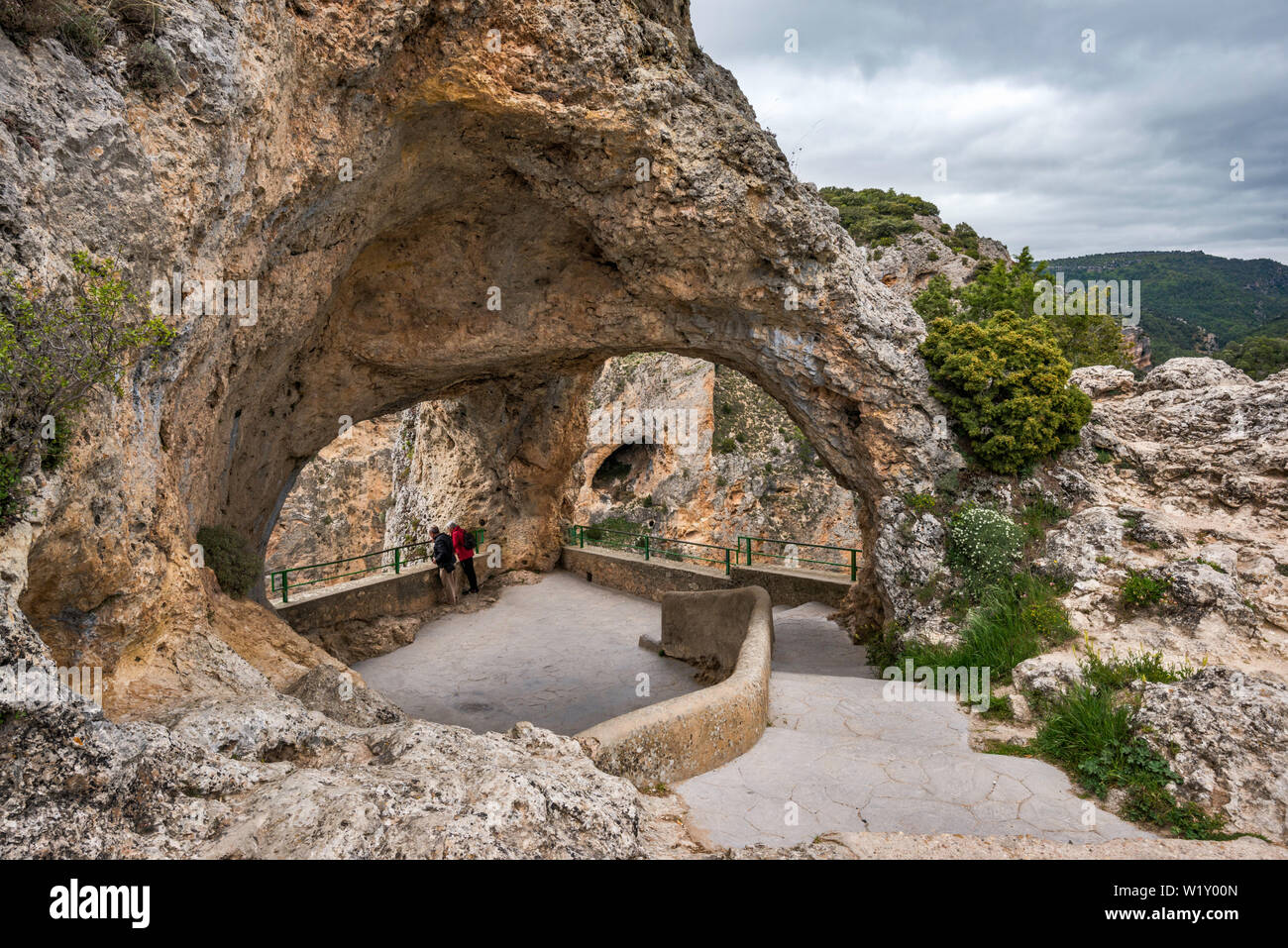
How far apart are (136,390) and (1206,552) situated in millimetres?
9857

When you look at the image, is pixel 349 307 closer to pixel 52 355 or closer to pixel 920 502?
pixel 52 355

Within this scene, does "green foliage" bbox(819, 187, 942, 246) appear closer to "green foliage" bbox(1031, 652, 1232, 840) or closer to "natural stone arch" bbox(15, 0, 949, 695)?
"natural stone arch" bbox(15, 0, 949, 695)

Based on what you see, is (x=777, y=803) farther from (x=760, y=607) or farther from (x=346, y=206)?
(x=346, y=206)

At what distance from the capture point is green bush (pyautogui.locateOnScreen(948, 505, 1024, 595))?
8.90 meters

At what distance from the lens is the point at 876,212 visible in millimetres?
46125

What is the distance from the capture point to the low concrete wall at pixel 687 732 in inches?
197

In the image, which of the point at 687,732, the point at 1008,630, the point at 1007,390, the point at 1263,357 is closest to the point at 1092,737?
the point at 1008,630

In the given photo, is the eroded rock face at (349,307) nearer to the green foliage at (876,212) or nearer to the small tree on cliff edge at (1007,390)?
the small tree on cliff edge at (1007,390)

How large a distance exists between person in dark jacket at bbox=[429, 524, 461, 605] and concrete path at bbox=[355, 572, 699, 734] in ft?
1.89

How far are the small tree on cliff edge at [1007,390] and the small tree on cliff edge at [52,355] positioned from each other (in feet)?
30.7

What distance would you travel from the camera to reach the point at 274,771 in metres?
3.61

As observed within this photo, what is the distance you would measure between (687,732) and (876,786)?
148 centimetres

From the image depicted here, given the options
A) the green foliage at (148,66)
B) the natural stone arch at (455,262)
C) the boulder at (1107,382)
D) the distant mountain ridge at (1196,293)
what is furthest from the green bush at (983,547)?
the distant mountain ridge at (1196,293)
